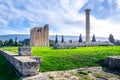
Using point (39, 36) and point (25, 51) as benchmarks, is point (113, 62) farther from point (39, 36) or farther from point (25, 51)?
point (39, 36)

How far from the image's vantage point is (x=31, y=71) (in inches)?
391

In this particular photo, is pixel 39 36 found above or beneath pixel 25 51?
above

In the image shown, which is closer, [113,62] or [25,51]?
[113,62]

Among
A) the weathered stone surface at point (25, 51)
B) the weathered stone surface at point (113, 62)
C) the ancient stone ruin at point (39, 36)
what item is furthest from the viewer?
the ancient stone ruin at point (39, 36)

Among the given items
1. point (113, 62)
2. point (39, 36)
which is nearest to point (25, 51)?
point (113, 62)

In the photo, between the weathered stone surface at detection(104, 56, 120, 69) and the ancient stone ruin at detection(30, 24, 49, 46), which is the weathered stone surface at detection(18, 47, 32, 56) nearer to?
the weathered stone surface at detection(104, 56, 120, 69)

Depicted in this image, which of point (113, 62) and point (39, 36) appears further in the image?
point (39, 36)

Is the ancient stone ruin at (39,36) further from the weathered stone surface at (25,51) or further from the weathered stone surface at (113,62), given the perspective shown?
the weathered stone surface at (113,62)

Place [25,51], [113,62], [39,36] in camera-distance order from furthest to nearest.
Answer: [39,36]
[25,51]
[113,62]

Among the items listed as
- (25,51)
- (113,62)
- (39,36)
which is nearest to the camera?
(113,62)

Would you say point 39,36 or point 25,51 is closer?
point 25,51

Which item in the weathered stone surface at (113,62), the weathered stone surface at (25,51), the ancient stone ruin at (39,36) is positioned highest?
the ancient stone ruin at (39,36)

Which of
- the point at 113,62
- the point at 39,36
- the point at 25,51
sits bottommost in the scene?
the point at 113,62

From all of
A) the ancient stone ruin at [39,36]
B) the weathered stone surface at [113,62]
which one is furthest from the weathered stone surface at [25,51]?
the ancient stone ruin at [39,36]
